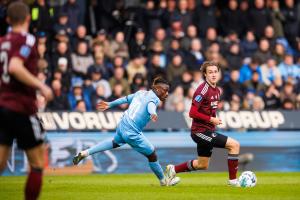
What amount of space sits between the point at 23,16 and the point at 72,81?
1296 cm

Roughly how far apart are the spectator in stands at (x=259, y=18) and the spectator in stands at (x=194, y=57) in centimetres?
255

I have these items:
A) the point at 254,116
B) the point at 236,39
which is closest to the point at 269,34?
the point at 236,39

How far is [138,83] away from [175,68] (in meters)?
1.39

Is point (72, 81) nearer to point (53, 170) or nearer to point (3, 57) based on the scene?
point (53, 170)

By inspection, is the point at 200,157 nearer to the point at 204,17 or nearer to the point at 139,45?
the point at 139,45

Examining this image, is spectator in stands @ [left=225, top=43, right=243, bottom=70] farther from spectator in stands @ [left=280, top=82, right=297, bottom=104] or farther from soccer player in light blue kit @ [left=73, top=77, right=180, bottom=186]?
soccer player in light blue kit @ [left=73, top=77, right=180, bottom=186]

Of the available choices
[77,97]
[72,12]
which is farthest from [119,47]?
[77,97]

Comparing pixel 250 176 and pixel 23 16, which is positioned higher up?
pixel 23 16

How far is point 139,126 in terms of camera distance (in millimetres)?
14773

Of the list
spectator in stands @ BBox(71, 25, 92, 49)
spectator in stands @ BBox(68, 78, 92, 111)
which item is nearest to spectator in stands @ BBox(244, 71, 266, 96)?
spectator in stands @ BBox(68, 78, 92, 111)

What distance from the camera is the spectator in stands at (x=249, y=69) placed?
23719 mm

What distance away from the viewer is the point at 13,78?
30.6 ft

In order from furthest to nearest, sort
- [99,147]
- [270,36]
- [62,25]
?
[270,36] < [62,25] < [99,147]

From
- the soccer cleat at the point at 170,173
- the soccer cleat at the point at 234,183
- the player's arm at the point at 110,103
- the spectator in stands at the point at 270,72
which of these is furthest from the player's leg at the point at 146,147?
the spectator in stands at the point at 270,72
